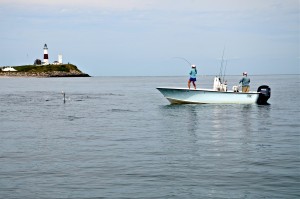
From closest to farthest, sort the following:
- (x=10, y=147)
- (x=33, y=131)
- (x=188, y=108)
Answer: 1. (x=10, y=147)
2. (x=33, y=131)
3. (x=188, y=108)

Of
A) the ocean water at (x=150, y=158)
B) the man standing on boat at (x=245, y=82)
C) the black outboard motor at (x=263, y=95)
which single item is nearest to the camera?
the ocean water at (x=150, y=158)

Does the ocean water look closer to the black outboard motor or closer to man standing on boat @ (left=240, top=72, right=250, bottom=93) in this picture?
man standing on boat @ (left=240, top=72, right=250, bottom=93)

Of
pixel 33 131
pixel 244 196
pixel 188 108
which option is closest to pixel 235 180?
pixel 244 196

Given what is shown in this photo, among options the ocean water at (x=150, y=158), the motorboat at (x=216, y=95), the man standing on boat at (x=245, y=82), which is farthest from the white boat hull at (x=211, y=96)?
the ocean water at (x=150, y=158)

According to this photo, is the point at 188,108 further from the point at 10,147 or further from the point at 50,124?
the point at 10,147

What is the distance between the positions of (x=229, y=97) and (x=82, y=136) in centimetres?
1693

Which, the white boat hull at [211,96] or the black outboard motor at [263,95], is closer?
the white boat hull at [211,96]

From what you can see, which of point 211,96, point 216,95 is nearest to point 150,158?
point 216,95

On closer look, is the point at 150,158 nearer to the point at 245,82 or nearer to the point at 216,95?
the point at 216,95

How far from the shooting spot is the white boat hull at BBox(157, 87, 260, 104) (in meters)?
36.9

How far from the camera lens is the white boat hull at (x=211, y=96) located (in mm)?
36869

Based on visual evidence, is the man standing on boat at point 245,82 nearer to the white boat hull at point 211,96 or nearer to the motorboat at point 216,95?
the motorboat at point 216,95

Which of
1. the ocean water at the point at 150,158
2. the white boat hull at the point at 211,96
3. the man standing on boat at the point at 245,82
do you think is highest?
the man standing on boat at the point at 245,82

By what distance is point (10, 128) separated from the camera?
26047 millimetres
